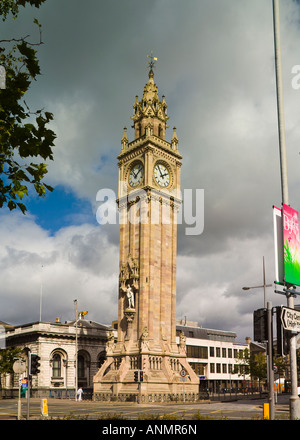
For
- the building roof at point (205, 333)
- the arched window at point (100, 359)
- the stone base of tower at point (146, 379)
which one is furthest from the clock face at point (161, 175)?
the building roof at point (205, 333)

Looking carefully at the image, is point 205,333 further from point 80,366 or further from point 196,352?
point 80,366

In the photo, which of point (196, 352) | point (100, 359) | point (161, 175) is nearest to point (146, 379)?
point (161, 175)

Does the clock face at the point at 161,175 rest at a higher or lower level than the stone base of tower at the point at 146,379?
higher

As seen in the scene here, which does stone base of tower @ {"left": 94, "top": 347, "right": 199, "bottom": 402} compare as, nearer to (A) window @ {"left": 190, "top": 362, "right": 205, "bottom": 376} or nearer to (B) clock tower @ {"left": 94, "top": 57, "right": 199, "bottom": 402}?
(B) clock tower @ {"left": 94, "top": 57, "right": 199, "bottom": 402}

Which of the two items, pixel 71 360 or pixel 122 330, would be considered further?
pixel 71 360

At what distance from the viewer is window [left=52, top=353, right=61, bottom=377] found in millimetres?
71375

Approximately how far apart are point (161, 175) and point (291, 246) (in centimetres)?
4632

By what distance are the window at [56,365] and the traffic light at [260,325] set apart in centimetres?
6224

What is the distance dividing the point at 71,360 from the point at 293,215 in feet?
203

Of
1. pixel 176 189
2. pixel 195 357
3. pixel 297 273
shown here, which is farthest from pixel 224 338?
pixel 297 273

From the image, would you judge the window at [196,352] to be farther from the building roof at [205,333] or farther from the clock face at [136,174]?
the clock face at [136,174]

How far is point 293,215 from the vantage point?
18.6m

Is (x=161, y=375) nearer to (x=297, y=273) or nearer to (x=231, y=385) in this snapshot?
(x=297, y=273)

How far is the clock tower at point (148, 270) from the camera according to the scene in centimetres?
5409
